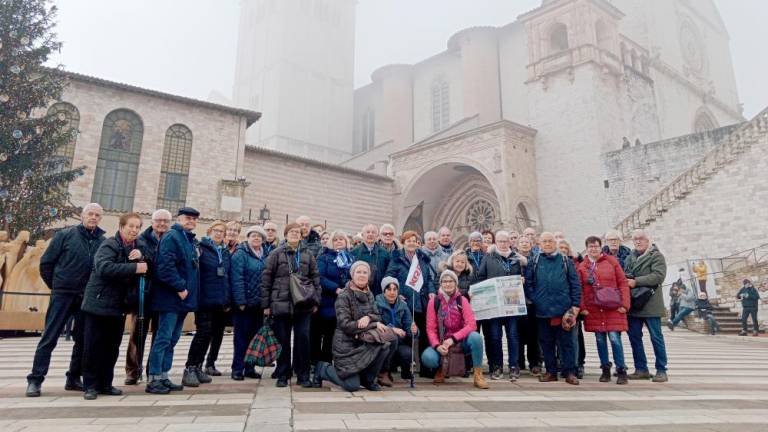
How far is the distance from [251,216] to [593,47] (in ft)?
58.4

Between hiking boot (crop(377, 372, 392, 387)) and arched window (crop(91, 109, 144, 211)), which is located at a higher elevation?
arched window (crop(91, 109, 144, 211))

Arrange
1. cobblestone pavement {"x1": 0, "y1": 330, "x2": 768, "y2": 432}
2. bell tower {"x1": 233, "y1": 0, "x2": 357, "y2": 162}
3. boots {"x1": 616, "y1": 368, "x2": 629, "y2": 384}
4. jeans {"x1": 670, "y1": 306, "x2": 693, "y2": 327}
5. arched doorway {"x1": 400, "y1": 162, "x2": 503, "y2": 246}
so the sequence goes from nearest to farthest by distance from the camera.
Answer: cobblestone pavement {"x1": 0, "y1": 330, "x2": 768, "y2": 432} < boots {"x1": 616, "y1": 368, "x2": 629, "y2": 384} < jeans {"x1": 670, "y1": 306, "x2": 693, "y2": 327} < arched doorway {"x1": 400, "y1": 162, "x2": 503, "y2": 246} < bell tower {"x1": 233, "y1": 0, "x2": 357, "y2": 162}

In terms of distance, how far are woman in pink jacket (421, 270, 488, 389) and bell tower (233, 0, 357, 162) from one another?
3609 centimetres

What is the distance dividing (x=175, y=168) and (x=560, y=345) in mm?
18575

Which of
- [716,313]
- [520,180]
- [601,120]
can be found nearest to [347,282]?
[716,313]

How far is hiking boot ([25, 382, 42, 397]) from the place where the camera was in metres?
3.97

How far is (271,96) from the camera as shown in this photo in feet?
137

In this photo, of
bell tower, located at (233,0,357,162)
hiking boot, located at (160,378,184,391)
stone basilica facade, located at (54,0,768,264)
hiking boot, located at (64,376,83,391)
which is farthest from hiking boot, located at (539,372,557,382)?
bell tower, located at (233,0,357,162)

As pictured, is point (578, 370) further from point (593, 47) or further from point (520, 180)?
point (593, 47)

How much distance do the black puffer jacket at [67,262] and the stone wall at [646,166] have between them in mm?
20086

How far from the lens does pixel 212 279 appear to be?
5066 mm

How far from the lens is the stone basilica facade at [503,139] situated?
19297mm

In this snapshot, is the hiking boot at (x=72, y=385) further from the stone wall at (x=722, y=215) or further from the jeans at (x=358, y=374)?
the stone wall at (x=722, y=215)

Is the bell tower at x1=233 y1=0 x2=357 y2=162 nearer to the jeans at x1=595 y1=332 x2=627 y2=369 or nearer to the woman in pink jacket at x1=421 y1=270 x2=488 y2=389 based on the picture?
the woman in pink jacket at x1=421 y1=270 x2=488 y2=389
